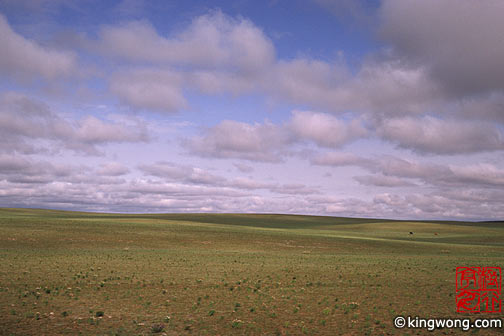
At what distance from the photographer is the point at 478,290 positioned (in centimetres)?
2309

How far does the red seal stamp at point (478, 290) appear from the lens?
61.5 feet

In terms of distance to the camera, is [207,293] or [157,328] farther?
[207,293]

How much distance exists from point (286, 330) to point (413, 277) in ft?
56.1

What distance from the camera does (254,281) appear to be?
26.2 meters
